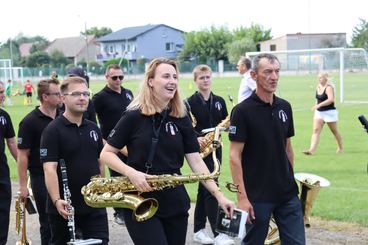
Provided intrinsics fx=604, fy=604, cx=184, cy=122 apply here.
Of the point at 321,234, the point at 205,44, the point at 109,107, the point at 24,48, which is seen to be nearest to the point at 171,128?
the point at 321,234

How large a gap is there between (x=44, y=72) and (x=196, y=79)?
271ft

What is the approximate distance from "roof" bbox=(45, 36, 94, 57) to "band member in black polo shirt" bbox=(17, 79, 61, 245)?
406 feet

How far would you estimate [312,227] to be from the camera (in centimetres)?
766

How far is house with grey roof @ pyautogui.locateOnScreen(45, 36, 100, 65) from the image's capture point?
5000 inches

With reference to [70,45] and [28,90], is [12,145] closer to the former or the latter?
[28,90]

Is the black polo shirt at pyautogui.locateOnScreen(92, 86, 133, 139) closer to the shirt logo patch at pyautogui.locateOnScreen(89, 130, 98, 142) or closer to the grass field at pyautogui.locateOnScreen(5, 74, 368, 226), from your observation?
the grass field at pyautogui.locateOnScreen(5, 74, 368, 226)

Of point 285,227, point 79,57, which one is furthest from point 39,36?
point 285,227

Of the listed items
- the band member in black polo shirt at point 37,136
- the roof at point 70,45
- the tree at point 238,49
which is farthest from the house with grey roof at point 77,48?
the band member in black polo shirt at point 37,136

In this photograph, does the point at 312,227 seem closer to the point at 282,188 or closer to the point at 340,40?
the point at 282,188

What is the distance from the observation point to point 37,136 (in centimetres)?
618

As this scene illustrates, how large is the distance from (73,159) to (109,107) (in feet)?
10.8

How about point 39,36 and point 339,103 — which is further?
point 39,36

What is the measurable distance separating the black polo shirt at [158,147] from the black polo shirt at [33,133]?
1.95 metres

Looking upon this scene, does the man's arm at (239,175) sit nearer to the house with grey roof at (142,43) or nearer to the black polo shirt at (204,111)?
the black polo shirt at (204,111)
